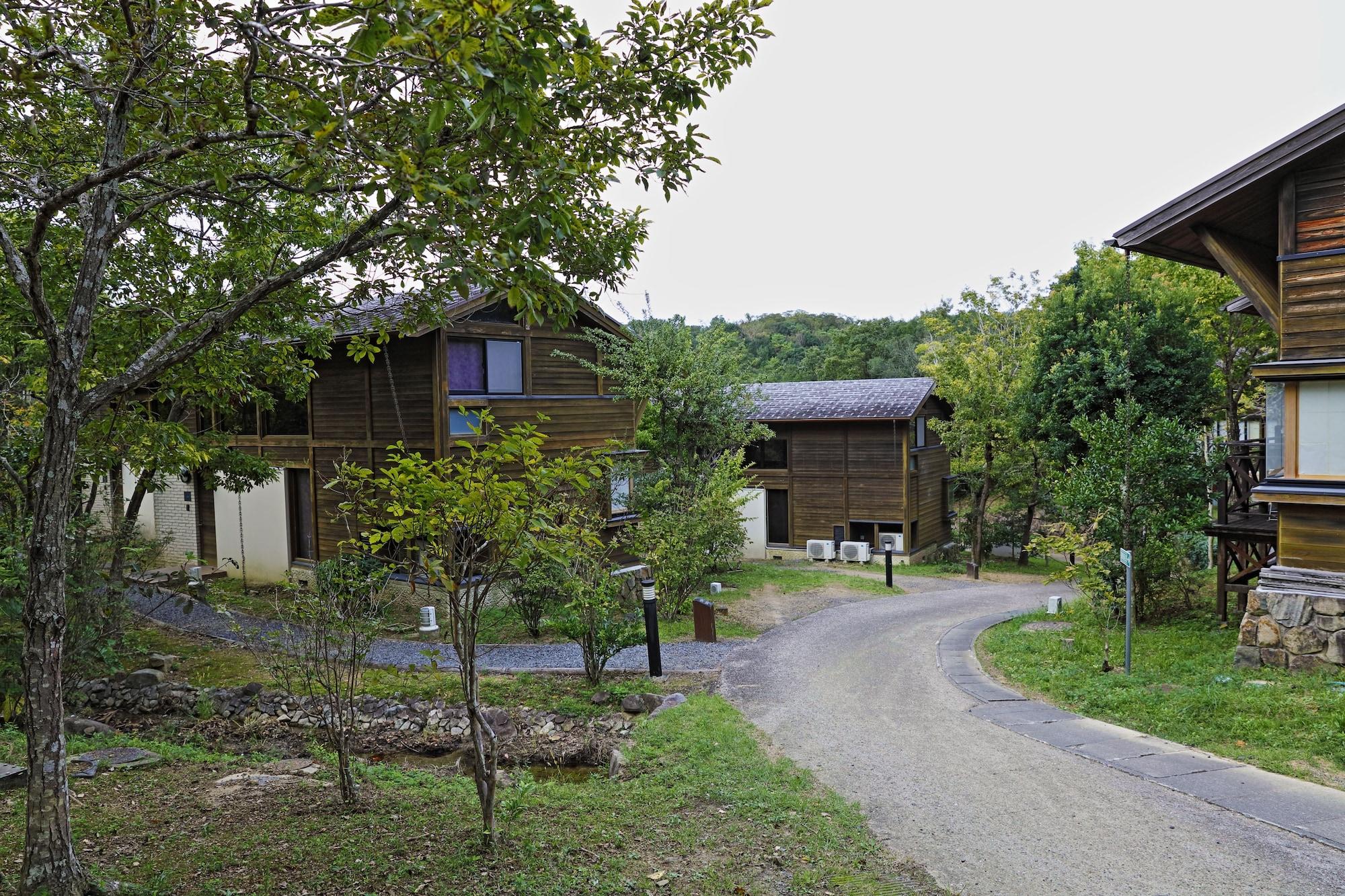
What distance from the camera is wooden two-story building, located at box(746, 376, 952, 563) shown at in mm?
26406

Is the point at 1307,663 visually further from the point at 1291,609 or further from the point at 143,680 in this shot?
the point at 143,680

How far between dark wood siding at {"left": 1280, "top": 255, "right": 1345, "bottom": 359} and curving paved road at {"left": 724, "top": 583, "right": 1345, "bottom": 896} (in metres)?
5.69

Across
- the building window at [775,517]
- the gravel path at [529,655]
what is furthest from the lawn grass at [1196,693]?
the building window at [775,517]

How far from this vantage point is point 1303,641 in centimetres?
967

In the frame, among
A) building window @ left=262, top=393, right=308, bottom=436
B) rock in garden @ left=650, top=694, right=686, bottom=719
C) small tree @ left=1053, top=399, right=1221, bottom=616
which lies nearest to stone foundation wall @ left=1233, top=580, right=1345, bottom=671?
small tree @ left=1053, top=399, right=1221, bottom=616

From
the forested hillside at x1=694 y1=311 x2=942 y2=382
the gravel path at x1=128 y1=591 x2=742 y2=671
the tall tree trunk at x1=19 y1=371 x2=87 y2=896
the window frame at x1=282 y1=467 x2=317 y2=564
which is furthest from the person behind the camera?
the forested hillside at x1=694 y1=311 x2=942 y2=382

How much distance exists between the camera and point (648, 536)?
15.5 meters

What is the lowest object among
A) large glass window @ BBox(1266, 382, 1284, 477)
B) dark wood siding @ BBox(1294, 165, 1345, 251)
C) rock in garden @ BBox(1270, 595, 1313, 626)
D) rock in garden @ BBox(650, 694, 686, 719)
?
rock in garden @ BBox(650, 694, 686, 719)

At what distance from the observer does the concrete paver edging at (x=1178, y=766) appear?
626 cm

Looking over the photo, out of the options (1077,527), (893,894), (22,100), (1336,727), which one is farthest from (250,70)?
(1077,527)

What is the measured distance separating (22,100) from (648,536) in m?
11.2

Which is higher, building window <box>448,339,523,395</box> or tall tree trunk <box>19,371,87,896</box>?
building window <box>448,339,523,395</box>

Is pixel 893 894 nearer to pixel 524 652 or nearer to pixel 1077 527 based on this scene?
pixel 524 652

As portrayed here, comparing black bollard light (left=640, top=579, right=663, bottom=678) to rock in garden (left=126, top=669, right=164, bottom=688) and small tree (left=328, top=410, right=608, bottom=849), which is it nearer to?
small tree (left=328, top=410, right=608, bottom=849)
